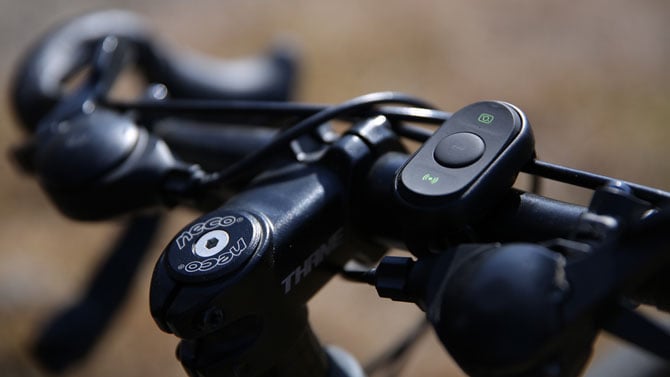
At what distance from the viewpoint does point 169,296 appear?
42 cm

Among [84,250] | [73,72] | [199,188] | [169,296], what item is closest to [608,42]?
[84,250]

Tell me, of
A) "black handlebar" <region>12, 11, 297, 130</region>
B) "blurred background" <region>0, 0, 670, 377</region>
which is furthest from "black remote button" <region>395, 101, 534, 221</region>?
"blurred background" <region>0, 0, 670, 377</region>

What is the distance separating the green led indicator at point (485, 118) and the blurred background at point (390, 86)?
962 mm

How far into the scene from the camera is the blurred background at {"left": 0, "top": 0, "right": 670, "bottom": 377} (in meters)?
1.42

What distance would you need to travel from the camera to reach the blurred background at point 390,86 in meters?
1.42

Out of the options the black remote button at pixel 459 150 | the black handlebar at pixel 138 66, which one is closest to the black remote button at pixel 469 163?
the black remote button at pixel 459 150

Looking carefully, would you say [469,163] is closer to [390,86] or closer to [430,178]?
[430,178]

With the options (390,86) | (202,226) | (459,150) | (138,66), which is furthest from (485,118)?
(390,86)

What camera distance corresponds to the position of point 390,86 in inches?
74.7

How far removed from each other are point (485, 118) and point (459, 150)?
0.11 ft

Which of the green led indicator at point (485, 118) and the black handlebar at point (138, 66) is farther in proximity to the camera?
the black handlebar at point (138, 66)

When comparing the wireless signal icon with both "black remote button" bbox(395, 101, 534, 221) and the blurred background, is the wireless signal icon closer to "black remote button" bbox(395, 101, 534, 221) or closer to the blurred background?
"black remote button" bbox(395, 101, 534, 221)

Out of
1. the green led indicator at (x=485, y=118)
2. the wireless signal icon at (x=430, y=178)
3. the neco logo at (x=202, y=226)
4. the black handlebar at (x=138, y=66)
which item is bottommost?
the black handlebar at (x=138, y=66)

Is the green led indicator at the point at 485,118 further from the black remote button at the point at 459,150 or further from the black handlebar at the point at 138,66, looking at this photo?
the black handlebar at the point at 138,66
